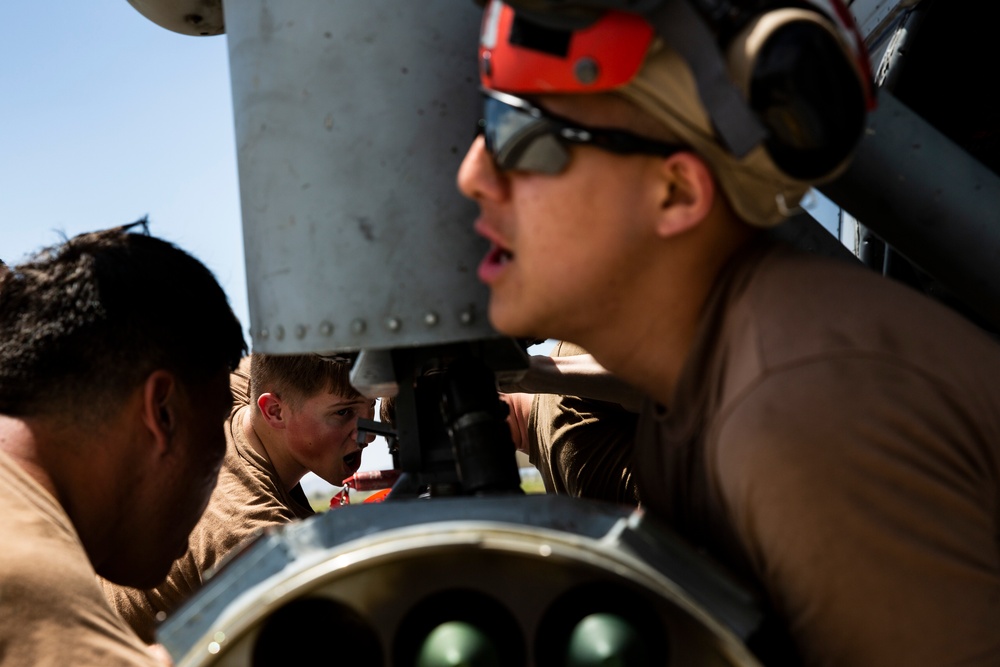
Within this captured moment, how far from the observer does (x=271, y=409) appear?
3820mm

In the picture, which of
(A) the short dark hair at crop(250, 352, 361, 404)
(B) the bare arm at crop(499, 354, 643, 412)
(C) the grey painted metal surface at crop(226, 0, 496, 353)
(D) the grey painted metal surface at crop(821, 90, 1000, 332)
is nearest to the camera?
Result: (C) the grey painted metal surface at crop(226, 0, 496, 353)

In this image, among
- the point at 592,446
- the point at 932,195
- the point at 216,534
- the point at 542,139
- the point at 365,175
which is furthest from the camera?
the point at 592,446

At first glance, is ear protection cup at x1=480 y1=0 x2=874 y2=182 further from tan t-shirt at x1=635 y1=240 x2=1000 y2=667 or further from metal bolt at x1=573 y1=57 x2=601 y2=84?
tan t-shirt at x1=635 y1=240 x2=1000 y2=667

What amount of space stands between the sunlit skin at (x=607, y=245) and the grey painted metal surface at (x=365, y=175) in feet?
0.44

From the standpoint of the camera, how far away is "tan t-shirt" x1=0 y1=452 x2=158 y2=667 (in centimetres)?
163

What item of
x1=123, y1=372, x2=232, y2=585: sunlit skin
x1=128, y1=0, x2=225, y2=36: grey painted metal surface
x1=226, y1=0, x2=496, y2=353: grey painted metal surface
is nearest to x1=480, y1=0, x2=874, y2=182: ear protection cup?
x1=226, y1=0, x2=496, y2=353: grey painted metal surface

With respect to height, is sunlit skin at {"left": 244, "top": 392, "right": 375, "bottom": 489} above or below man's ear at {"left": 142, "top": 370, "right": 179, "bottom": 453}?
below

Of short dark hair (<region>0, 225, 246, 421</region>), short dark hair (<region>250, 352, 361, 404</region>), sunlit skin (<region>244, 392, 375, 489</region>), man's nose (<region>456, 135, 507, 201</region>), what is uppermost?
man's nose (<region>456, 135, 507, 201</region>)

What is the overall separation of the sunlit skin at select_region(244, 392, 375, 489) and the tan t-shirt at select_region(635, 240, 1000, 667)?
2.69 meters

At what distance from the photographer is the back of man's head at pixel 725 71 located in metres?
1.27

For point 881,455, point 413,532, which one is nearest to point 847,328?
point 881,455

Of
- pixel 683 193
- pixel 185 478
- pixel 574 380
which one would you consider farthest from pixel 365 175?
pixel 574 380

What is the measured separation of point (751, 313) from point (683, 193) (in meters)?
0.20

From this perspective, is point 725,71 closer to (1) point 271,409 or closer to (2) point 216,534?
(2) point 216,534
